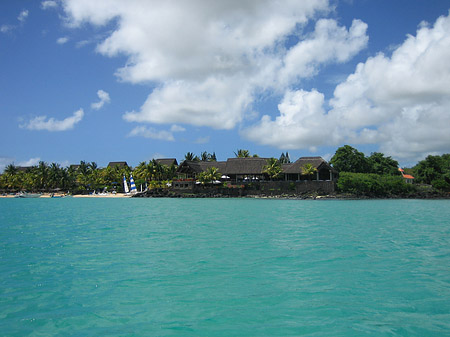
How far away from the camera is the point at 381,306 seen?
6961mm

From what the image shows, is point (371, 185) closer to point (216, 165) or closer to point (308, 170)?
point (308, 170)

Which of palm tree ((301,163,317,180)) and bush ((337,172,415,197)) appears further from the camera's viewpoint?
palm tree ((301,163,317,180))

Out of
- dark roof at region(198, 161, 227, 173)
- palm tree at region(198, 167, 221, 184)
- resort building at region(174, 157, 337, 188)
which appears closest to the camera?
resort building at region(174, 157, 337, 188)

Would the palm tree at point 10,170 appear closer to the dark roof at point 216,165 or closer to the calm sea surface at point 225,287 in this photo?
the dark roof at point 216,165

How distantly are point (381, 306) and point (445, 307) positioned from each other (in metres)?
1.28

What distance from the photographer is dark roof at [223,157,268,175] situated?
212 feet

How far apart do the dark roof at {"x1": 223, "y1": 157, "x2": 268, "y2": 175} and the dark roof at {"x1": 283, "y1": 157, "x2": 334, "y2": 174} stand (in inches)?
187

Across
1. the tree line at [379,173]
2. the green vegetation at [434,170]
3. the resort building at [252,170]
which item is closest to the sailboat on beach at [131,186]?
the resort building at [252,170]

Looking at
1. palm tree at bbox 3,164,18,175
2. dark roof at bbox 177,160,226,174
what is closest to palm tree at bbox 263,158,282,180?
dark roof at bbox 177,160,226,174

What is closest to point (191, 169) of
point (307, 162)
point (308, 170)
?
point (307, 162)

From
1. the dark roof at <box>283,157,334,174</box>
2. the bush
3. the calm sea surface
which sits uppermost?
the dark roof at <box>283,157,334,174</box>

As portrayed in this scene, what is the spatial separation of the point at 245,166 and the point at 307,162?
463 inches

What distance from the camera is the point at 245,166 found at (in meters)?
66.0

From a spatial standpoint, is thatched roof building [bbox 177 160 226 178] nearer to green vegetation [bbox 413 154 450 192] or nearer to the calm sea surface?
green vegetation [bbox 413 154 450 192]
